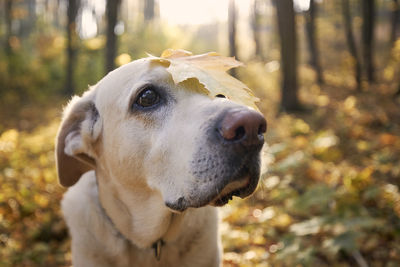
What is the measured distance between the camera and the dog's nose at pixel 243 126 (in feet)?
5.16

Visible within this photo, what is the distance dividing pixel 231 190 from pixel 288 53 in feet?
29.6

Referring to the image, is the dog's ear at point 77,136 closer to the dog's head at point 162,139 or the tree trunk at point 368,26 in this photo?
the dog's head at point 162,139

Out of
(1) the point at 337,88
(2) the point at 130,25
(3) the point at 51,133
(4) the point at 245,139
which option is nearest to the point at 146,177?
(4) the point at 245,139

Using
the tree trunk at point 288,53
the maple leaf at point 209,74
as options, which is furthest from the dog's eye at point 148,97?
the tree trunk at point 288,53

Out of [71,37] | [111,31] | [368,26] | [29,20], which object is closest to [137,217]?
[111,31]

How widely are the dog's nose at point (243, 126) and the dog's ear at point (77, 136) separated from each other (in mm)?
1182

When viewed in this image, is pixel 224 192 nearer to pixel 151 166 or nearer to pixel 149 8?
pixel 151 166

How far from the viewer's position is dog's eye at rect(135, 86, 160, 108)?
2.17 meters

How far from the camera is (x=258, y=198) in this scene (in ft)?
16.7

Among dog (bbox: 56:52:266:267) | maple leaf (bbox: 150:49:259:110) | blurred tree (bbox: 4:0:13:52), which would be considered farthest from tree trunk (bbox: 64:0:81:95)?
maple leaf (bbox: 150:49:259:110)

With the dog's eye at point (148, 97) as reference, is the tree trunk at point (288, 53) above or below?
below

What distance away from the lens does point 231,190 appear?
6.07 ft

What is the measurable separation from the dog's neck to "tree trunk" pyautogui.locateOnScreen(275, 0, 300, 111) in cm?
864

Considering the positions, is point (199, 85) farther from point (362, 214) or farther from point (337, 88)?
point (337, 88)
